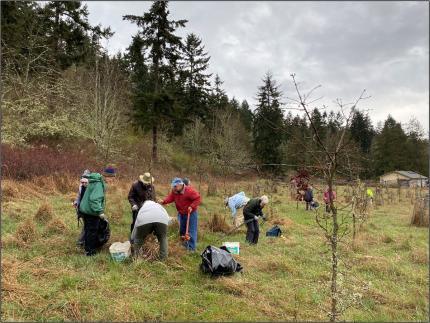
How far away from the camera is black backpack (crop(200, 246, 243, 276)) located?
6004 millimetres

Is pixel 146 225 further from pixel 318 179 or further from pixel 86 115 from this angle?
pixel 86 115

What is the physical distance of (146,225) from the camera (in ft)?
20.3

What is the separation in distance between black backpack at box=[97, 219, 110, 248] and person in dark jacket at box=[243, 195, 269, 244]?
128 inches

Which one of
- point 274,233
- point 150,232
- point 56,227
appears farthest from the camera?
point 274,233

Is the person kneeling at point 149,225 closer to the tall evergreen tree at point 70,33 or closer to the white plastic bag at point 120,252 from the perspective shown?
the white plastic bag at point 120,252

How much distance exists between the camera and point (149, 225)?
6.21 meters

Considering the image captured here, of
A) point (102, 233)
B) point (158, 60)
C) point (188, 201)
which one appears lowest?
point (102, 233)

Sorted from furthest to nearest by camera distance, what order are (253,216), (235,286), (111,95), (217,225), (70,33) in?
(70,33), (111,95), (217,225), (253,216), (235,286)

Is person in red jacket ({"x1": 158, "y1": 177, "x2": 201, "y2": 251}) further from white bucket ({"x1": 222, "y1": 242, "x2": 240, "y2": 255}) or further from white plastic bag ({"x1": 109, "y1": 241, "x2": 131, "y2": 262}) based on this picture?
white plastic bag ({"x1": 109, "y1": 241, "x2": 131, "y2": 262})

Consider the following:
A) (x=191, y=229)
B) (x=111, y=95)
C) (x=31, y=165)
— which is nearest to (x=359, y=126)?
(x=191, y=229)

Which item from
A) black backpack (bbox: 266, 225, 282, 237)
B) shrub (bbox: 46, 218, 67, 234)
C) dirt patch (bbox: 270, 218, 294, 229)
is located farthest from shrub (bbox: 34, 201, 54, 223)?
dirt patch (bbox: 270, 218, 294, 229)

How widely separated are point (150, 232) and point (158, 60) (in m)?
22.2

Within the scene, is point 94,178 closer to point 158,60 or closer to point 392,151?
point 158,60

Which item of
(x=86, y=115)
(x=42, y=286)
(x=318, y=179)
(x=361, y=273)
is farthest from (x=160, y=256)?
(x=86, y=115)
